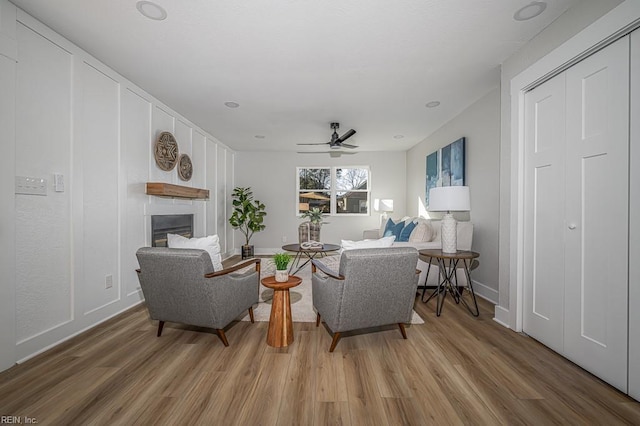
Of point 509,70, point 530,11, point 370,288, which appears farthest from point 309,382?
point 509,70

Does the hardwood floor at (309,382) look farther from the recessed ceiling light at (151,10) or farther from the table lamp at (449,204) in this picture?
the recessed ceiling light at (151,10)

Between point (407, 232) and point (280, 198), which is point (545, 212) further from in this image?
point (280, 198)

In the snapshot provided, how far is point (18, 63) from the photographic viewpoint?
208 centimetres

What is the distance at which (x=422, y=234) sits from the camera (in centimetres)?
396

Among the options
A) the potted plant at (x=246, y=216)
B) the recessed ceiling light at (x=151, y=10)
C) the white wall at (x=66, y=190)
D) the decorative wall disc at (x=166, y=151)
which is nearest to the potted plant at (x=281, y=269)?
the white wall at (x=66, y=190)

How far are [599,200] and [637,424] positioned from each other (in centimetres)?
130

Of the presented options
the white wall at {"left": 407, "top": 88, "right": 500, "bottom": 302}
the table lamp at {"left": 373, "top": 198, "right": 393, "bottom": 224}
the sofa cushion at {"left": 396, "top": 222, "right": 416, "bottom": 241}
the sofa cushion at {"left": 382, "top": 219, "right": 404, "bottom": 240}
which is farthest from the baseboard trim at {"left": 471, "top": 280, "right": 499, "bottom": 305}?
the table lamp at {"left": 373, "top": 198, "right": 393, "bottom": 224}

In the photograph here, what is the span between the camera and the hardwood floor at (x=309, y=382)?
5.05 feet

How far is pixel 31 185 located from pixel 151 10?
163 centimetres

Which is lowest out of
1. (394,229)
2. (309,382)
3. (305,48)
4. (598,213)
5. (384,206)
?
(309,382)

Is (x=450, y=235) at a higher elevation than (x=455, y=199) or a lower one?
lower

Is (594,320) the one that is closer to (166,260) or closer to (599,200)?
(599,200)

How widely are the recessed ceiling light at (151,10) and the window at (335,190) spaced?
5.08m

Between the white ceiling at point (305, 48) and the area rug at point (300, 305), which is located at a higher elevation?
the white ceiling at point (305, 48)
